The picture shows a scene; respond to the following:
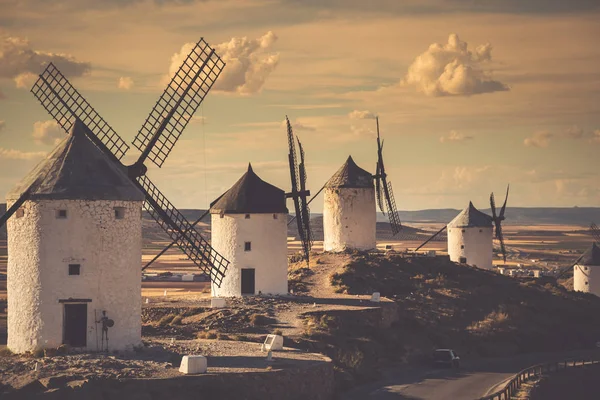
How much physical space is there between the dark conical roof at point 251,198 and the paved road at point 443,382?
38.6 ft

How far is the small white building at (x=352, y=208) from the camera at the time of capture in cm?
6612

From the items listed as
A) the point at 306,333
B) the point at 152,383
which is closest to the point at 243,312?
the point at 306,333

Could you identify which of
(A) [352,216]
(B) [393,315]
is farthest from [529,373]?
(A) [352,216]

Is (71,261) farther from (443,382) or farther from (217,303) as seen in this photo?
(443,382)

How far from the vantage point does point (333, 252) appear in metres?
66.1

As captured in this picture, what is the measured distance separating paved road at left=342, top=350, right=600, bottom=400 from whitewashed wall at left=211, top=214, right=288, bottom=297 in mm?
10252

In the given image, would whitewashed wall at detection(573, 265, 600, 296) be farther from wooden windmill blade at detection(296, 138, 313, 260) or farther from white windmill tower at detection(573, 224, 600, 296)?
wooden windmill blade at detection(296, 138, 313, 260)

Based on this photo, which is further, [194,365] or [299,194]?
[299,194]

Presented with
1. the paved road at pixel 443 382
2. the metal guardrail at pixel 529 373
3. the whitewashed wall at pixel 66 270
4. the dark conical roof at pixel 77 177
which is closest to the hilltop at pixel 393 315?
the paved road at pixel 443 382

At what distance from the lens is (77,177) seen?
36.0 meters

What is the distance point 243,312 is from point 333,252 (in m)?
19.5

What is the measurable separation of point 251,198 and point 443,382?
15.3 m

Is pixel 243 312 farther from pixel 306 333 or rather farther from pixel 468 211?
pixel 468 211

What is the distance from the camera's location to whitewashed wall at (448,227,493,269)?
240 ft
